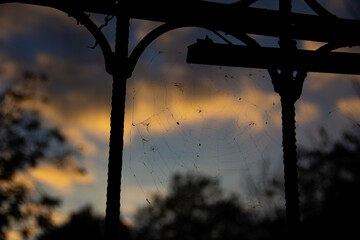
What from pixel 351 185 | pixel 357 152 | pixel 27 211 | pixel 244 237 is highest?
pixel 357 152

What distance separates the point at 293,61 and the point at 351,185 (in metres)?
16.8

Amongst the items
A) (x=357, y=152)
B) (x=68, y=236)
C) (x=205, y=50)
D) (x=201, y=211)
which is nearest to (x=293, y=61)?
(x=205, y=50)

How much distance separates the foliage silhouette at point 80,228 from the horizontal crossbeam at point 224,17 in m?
20.1

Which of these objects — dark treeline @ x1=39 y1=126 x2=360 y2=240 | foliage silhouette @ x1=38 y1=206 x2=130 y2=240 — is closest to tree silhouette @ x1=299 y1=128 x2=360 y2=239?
dark treeline @ x1=39 y1=126 x2=360 y2=240

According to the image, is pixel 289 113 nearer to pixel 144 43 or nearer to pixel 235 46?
pixel 235 46

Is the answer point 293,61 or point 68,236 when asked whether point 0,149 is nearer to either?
point 68,236

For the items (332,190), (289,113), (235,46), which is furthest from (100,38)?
(332,190)

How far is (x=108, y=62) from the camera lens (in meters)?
4.21

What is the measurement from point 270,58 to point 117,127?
147 centimetres

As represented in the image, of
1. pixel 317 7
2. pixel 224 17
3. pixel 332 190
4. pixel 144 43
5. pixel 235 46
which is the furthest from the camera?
pixel 332 190

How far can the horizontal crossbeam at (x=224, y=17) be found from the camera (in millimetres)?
4600

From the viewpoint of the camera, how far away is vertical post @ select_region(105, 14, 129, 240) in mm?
3783

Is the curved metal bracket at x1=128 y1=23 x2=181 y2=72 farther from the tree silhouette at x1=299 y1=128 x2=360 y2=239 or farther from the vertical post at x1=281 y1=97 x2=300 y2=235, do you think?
the tree silhouette at x1=299 y1=128 x2=360 y2=239

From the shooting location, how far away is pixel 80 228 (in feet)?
80.5
